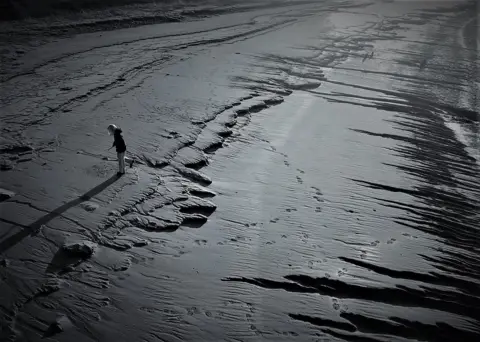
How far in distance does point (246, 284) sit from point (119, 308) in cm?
122

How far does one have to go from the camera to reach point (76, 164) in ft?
18.5

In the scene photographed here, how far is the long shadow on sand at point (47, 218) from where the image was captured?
4164 millimetres

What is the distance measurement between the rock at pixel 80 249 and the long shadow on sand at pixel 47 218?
1.64 ft

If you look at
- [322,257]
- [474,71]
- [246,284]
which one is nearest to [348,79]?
[474,71]

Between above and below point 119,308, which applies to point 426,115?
above

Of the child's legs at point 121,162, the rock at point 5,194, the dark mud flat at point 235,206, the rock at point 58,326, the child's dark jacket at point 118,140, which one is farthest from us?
the child's legs at point 121,162

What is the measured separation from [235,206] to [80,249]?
6.37ft

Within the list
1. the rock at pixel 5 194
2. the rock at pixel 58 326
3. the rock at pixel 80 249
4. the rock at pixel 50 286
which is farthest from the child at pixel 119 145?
the rock at pixel 58 326

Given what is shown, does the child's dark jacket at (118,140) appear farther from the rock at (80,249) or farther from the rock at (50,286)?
the rock at (50,286)

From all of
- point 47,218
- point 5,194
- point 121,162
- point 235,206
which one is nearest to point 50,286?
point 47,218

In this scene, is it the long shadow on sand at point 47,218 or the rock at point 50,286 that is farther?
the long shadow on sand at point 47,218

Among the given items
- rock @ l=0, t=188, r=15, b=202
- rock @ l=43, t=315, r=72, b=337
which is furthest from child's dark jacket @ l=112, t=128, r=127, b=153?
rock @ l=43, t=315, r=72, b=337

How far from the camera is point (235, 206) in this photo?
5184 millimetres

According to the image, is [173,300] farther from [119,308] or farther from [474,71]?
[474,71]
